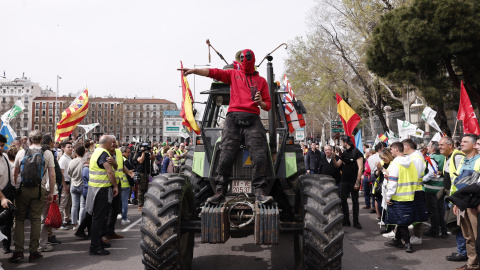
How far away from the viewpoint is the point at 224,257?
6.46m

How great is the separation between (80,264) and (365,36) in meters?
22.3

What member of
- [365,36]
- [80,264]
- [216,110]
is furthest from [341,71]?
[80,264]

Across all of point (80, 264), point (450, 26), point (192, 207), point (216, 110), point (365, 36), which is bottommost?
point (80, 264)

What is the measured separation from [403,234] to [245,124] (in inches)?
158

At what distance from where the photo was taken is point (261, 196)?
4555mm

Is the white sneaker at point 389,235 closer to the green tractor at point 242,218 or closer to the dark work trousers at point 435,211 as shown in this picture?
the dark work trousers at point 435,211

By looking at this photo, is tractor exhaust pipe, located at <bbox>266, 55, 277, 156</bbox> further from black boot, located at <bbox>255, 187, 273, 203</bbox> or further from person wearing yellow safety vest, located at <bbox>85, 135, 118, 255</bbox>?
person wearing yellow safety vest, located at <bbox>85, 135, 118, 255</bbox>

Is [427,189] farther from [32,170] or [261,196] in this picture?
[32,170]

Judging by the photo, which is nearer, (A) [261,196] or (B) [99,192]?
(A) [261,196]

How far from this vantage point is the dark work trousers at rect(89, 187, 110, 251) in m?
6.62

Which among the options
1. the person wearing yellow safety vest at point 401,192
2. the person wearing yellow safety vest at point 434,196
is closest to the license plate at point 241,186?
the person wearing yellow safety vest at point 401,192

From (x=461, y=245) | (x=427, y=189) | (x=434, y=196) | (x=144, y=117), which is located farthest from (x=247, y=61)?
(x=144, y=117)

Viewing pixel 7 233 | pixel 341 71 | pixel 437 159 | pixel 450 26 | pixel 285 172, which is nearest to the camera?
pixel 285 172

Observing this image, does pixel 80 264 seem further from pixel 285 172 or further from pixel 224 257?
pixel 285 172
